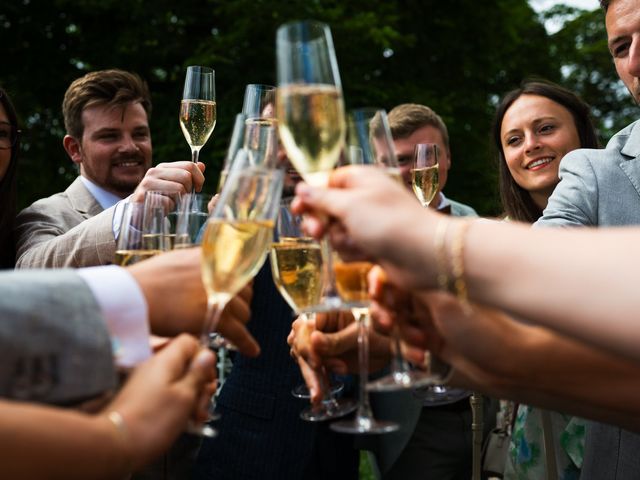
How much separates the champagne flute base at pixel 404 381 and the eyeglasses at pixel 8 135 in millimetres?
2839

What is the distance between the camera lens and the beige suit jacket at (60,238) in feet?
10.9

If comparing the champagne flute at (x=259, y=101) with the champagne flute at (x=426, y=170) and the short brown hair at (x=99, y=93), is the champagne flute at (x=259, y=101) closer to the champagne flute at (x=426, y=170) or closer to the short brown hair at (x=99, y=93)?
the champagne flute at (x=426, y=170)

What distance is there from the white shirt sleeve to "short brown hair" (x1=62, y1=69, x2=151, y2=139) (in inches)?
136

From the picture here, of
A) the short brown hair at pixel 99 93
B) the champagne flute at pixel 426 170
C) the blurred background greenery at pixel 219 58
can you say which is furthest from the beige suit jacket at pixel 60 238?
the blurred background greenery at pixel 219 58

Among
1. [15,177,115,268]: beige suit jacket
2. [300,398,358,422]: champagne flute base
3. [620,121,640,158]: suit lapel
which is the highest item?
[620,121,640,158]: suit lapel

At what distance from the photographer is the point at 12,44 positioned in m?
9.74

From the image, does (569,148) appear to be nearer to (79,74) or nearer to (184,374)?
(184,374)

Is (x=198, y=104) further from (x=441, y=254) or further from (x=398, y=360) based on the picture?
(x=441, y=254)

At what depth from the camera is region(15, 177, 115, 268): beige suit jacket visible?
10.9 feet

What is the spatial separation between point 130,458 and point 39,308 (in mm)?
336

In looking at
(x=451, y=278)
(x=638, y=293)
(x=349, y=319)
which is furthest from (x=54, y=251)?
(x=638, y=293)

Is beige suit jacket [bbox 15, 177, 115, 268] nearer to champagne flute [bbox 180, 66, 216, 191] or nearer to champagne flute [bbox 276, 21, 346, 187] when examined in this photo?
champagne flute [bbox 180, 66, 216, 191]

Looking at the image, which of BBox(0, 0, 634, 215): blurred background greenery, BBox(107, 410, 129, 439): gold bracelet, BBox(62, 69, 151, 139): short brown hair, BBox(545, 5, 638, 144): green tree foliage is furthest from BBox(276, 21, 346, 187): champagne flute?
BBox(545, 5, 638, 144): green tree foliage

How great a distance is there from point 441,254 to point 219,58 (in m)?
8.16
